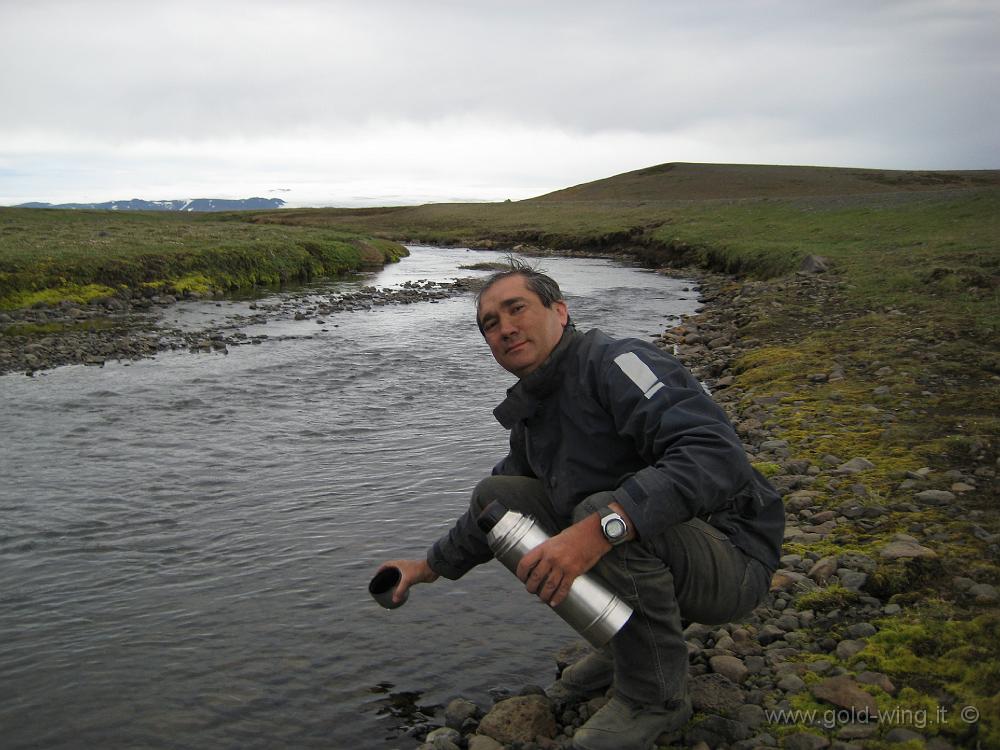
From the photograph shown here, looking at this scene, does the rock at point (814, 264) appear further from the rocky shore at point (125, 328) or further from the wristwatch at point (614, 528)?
the wristwatch at point (614, 528)

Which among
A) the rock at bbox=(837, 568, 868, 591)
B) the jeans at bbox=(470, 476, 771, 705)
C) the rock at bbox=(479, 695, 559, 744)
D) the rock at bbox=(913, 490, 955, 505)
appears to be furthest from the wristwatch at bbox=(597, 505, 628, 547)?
the rock at bbox=(913, 490, 955, 505)

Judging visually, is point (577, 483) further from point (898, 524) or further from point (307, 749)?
point (898, 524)

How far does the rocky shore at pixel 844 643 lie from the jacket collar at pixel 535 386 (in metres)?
1.84

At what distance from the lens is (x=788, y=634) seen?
17.1 ft

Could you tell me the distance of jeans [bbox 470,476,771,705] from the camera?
3854 mm

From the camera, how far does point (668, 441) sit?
3.74 metres

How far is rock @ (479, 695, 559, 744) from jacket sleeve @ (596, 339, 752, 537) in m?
1.77

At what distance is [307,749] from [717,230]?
147 feet

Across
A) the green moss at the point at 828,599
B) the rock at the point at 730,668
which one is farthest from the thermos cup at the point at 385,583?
the green moss at the point at 828,599

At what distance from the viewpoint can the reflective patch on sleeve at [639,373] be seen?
3834mm

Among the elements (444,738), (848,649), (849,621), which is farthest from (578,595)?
(849,621)

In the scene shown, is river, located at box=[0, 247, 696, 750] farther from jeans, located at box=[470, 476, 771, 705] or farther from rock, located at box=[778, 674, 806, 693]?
rock, located at box=[778, 674, 806, 693]

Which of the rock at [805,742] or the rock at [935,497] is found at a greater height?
the rock at [935,497]

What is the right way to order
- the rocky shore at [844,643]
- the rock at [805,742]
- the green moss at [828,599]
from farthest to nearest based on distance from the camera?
the green moss at [828,599] → the rocky shore at [844,643] → the rock at [805,742]
